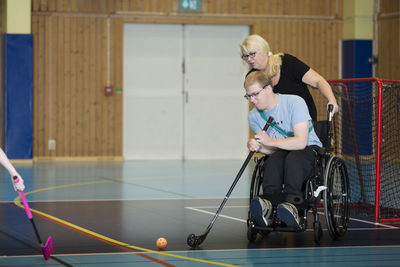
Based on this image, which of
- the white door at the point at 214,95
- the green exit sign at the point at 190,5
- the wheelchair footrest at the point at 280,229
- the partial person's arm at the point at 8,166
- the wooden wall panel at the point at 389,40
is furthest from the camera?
the white door at the point at 214,95

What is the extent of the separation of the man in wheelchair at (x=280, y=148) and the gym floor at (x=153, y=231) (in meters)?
0.26

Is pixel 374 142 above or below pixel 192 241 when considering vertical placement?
above

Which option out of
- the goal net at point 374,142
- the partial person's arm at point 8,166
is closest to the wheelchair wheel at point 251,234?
the goal net at point 374,142

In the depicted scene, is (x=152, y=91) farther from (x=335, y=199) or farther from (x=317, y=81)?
(x=335, y=199)

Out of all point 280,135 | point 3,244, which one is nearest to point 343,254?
point 280,135

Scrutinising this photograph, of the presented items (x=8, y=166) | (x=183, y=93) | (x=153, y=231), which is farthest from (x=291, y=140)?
(x=183, y=93)

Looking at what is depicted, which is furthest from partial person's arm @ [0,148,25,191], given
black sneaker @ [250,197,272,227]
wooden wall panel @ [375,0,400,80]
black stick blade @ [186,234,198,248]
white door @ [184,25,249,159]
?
wooden wall panel @ [375,0,400,80]

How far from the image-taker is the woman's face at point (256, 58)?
443 centimetres

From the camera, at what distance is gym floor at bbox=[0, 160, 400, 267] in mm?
3799

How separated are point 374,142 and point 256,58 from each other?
10.3ft

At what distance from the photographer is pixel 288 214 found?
3.92m

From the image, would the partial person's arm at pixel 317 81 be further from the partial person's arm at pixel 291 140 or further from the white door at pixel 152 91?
the white door at pixel 152 91

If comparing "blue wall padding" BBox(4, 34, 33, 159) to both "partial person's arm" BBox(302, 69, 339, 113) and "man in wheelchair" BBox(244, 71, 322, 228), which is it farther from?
"man in wheelchair" BBox(244, 71, 322, 228)

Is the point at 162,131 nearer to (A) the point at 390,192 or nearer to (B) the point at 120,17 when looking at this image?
(B) the point at 120,17
